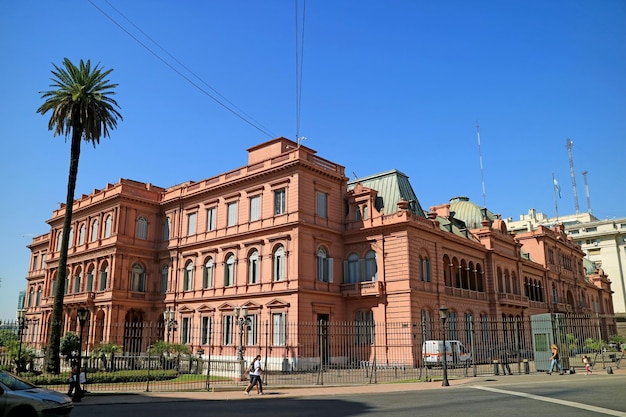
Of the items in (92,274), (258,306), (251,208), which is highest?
(251,208)

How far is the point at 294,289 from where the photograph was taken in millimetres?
36656

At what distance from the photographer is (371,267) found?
4047cm

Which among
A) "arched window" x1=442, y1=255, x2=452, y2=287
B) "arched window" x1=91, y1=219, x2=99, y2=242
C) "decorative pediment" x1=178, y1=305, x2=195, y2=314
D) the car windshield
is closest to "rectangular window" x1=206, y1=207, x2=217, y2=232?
"decorative pediment" x1=178, y1=305, x2=195, y2=314

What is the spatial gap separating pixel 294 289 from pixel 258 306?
418 centimetres

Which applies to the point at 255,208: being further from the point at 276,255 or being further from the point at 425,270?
the point at 425,270

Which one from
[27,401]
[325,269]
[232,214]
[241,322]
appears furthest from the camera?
[232,214]

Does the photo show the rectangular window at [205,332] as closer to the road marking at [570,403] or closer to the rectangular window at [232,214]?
the rectangular window at [232,214]

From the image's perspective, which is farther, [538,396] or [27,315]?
[27,315]

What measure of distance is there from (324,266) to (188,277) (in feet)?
47.4

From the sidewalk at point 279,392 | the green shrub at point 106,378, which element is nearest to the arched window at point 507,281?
the sidewalk at point 279,392

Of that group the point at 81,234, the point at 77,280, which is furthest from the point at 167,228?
the point at 77,280

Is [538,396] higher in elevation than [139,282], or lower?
lower

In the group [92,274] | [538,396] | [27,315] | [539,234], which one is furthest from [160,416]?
[27,315]

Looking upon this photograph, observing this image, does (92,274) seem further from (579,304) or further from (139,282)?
(579,304)
